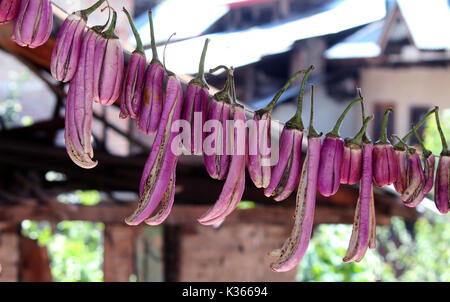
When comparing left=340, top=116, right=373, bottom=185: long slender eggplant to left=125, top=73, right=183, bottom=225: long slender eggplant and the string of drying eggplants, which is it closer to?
the string of drying eggplants

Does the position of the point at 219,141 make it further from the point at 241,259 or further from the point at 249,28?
the point at 249,28

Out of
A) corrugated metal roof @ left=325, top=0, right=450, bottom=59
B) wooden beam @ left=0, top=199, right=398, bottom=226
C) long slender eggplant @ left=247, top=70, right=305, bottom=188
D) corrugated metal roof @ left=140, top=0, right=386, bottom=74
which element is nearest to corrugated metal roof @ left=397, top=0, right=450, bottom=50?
corrugated metal roof @ left=325, top=0, right=450, bottom=59

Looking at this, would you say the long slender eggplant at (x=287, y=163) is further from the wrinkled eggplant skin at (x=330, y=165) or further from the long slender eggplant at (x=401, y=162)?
the long slender eggplant at (x=401, y=162)

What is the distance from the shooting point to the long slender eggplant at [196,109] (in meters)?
1.28

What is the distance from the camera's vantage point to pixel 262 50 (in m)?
3.54

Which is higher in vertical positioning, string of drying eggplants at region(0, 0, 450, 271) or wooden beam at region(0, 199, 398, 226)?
string of drying eggplants at region(0, 0, 450, 271)

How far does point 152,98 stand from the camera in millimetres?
1277

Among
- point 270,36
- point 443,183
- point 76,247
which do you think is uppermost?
point 270,36

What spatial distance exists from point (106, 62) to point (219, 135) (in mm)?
278

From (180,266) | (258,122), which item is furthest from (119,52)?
(180,266)

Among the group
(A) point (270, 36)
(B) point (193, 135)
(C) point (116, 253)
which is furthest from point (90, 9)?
(C) point (116, 253)

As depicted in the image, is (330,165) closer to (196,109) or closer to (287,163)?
(287,163)

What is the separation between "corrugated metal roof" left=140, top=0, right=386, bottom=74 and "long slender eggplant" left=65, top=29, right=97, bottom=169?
1409 mm

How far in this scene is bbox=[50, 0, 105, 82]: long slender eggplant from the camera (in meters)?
1.23
